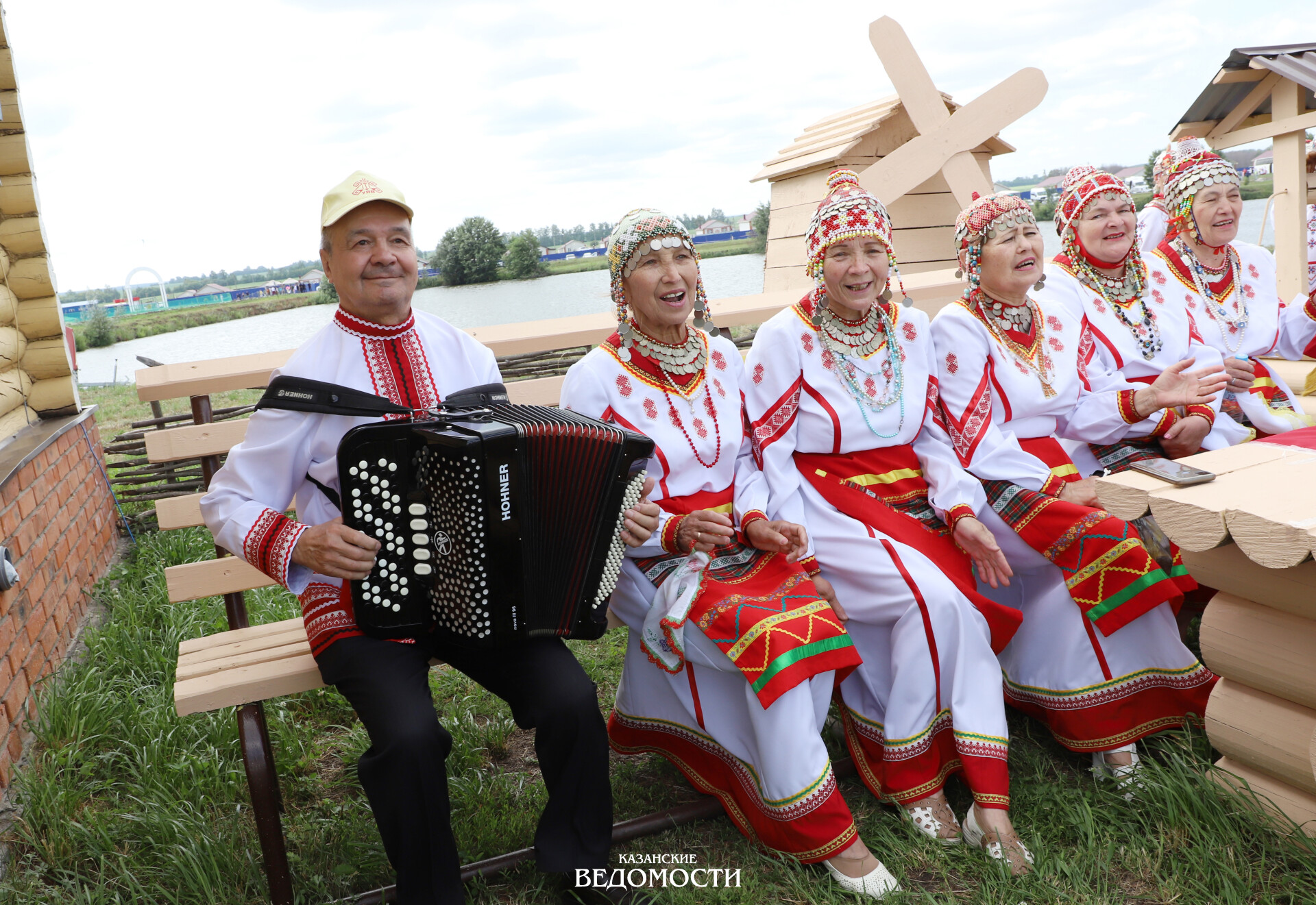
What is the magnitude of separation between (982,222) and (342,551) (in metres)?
2.42

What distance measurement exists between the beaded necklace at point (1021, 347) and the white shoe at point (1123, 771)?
1.20 metres

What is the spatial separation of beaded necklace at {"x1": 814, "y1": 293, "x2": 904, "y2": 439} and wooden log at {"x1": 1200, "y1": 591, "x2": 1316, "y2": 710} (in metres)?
1.07

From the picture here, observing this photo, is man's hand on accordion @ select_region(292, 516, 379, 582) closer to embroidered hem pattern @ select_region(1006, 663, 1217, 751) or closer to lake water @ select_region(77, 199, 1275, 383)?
lake water @ select_region(77, 199, 1275, 383)

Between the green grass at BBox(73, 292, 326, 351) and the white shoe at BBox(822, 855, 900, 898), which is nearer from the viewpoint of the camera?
the white shoe at BBox(822, 855, 900, 898)

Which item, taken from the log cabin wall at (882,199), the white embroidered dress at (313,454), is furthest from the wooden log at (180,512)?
the log cabin wall at (882,199)

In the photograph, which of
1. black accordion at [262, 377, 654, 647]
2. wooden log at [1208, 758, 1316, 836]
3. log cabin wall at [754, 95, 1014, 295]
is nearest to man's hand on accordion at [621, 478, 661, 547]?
black accordion at [262, 377, 654, 647]

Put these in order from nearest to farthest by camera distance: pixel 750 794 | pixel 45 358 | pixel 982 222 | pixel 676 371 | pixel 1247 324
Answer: pixel 750 794 → pixel 676 371 → pixel 982 222 → pixel 1247 324 → pixel 45 358

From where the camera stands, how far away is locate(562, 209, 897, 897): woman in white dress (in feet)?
8.00

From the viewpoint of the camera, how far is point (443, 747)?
7.43ft

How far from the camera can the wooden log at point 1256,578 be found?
223 centimetres

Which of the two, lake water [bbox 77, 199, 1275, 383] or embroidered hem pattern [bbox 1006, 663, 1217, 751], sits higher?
lake water [bbox 77, 199, 1275, 383]

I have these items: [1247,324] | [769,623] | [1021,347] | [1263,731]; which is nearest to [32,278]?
[769,623]

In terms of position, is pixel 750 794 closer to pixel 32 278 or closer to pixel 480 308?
pixel 480 308

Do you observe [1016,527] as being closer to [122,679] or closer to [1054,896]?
[1054,896]
